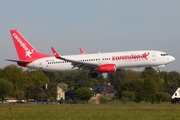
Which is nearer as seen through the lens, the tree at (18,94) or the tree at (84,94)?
the tree at (84,94)

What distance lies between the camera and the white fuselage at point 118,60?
65250 millimetres

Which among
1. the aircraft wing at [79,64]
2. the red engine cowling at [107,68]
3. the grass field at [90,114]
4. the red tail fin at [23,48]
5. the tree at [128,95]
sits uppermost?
the red tail fin at [23,48]

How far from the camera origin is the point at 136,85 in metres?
113

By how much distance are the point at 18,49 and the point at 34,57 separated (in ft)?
12.6

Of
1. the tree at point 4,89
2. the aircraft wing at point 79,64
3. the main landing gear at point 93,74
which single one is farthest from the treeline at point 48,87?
the aircraft wing at point 79,64

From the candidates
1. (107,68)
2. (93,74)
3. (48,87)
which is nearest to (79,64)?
(93,74)

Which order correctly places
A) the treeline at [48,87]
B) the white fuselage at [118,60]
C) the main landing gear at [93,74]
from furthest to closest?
the treeline at [48,87] → the main landing gear at [93,74] → the white fuselage at [118,60]

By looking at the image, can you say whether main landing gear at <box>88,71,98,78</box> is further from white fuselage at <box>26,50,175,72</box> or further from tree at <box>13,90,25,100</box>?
tree at <box>13,90,25,100</box>

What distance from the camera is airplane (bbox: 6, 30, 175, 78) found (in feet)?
215

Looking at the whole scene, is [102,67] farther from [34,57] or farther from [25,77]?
[25,77]

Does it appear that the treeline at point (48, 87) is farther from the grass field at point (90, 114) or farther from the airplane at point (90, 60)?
the grass field at point (90, 114)

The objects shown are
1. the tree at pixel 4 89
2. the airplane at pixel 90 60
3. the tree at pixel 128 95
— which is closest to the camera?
the airplane at pixel 90 60

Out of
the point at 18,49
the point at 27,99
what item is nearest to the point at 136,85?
the point at 27,99

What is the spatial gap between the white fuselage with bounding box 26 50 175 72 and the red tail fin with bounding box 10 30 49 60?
1633 mm
